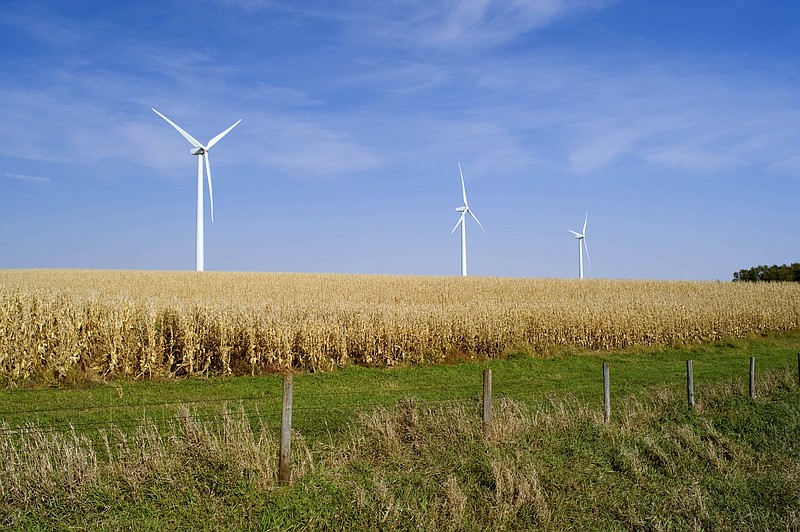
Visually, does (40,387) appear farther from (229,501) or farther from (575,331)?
(575,331)

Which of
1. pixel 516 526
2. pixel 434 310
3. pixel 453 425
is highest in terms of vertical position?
pixel 434 310

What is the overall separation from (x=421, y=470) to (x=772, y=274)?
84.3m

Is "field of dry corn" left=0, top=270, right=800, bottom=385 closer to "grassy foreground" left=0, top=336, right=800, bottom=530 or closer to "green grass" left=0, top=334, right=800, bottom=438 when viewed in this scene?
"green grass" left=0, top=334, right=800, bottom=438

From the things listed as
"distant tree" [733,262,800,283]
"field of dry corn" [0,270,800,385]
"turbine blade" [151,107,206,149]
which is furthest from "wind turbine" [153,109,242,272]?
"distant tree" [733,262,800,283]

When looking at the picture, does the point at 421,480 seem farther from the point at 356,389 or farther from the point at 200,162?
the point at 200,162

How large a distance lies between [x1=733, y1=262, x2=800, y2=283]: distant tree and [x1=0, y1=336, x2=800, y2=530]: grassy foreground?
2777 inches

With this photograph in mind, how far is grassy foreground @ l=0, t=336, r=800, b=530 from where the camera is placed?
7434 millimetres

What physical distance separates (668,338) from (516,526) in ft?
72.4

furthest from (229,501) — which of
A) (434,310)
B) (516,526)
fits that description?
(434,310)

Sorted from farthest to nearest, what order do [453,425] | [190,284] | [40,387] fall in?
[190,284] < [40,387] < [453,425]

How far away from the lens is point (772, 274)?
79.6 metres

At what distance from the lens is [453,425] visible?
33.3 ft

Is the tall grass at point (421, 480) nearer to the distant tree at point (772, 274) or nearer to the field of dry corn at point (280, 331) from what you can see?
the field of dry corn at point (280, 331)

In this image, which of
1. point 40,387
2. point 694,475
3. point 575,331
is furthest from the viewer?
point 575,331
